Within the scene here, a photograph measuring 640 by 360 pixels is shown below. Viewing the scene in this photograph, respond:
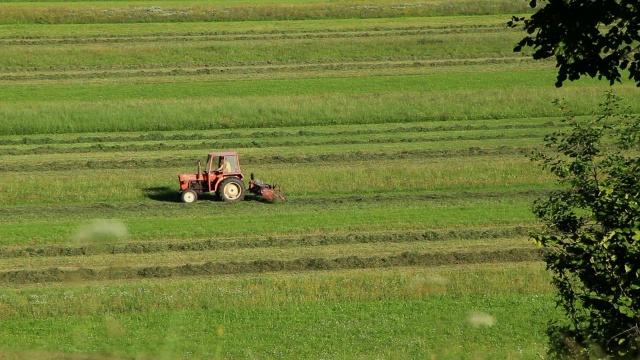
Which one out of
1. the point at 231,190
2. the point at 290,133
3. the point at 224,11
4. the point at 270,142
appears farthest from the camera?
the point at 224,11

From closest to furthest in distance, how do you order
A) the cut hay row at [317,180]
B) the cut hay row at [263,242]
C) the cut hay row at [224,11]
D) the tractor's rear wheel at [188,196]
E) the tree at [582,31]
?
the tree at [582,31] → the cut hay row at [263,242] → the tractor's rear wheel at [188,196] → the cut hay row at [317,180] → the cut hay row at [224,11]

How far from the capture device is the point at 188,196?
1078 inches

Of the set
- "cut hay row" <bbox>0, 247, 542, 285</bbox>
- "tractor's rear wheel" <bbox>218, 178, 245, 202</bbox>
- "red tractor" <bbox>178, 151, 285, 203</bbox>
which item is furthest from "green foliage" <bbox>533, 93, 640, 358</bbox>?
"tractor's rear wheel" <bbox>218, 178, 245, 202</bbox>

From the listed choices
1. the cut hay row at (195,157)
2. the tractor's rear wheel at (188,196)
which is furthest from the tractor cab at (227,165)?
the cut hay row at (195,157)

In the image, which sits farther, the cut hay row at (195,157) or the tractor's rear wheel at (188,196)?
the cut hay row at (195,157)

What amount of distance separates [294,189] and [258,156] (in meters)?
3.57

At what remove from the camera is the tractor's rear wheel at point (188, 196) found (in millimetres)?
27325

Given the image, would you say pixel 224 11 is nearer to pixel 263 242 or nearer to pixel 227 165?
pixel 227 165

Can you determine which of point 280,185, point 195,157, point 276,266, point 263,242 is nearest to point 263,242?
point 263,242

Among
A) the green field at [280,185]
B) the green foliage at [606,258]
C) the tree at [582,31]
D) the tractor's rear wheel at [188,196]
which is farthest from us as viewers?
the tractor's rear wheel at [188,196]

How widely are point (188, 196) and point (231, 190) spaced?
1121 mm

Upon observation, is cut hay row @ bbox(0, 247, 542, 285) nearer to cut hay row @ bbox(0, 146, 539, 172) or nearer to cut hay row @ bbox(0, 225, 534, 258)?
cut hay row @ bbox(0, 225, 534, 258)

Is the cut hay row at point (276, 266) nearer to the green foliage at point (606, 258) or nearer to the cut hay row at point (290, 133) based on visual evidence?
the green foliage at point (606, 258)

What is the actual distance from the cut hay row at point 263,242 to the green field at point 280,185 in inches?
2.6
